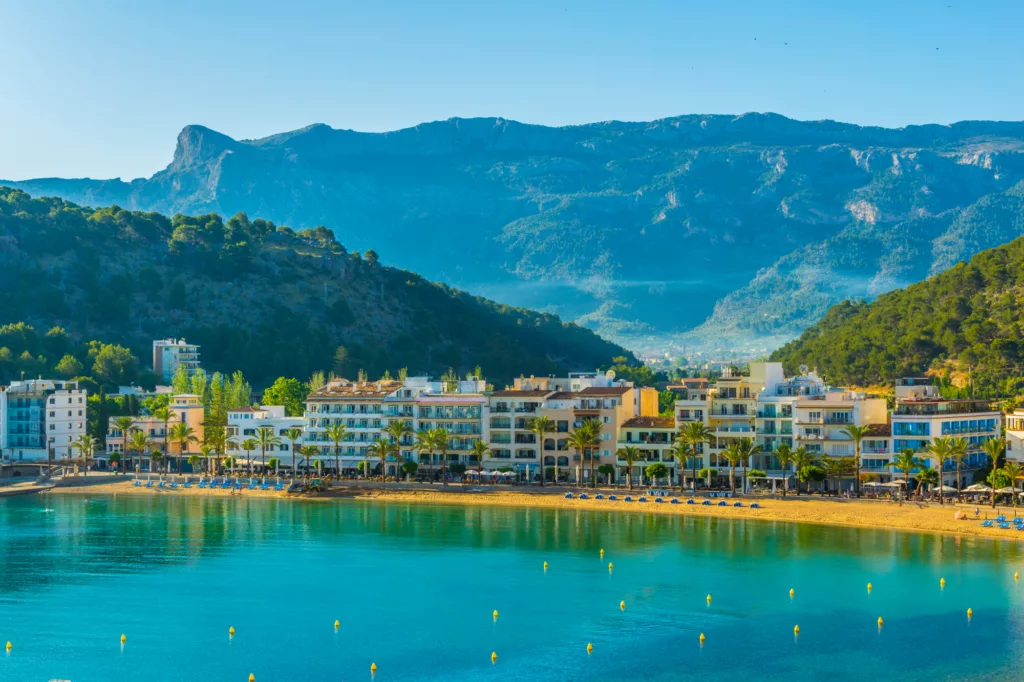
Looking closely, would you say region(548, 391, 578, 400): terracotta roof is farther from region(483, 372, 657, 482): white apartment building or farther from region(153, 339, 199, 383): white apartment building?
region(153, 339, 199, 383): white apartment building

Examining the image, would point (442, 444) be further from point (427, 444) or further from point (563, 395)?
point (563, 395)

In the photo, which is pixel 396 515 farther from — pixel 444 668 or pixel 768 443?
pixel 444 668

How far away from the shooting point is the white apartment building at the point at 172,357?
191 m

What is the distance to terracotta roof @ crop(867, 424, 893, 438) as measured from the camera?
4203 inches

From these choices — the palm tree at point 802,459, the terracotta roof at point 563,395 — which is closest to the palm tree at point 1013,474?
the palm tree at point 802,459

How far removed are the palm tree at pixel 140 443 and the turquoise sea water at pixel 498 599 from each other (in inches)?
1111

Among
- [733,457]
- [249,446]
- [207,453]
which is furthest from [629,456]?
[207,453]

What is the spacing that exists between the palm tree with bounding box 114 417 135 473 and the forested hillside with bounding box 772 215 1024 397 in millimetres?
88546

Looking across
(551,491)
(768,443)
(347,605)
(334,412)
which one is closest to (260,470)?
(334,412)

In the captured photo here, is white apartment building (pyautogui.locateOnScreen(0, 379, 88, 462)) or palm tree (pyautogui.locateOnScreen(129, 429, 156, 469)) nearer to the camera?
palm tree (pyautogui.locateOnScreen(129, 429, 156, 469))

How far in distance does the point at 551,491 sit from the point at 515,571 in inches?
1164

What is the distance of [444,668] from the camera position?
6206 cm

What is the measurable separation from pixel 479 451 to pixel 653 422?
49.6ft

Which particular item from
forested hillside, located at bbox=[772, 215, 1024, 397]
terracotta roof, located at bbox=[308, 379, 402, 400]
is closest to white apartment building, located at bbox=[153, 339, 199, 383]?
terracotta roof, located at bbox=[308, 379, 402, 400]
